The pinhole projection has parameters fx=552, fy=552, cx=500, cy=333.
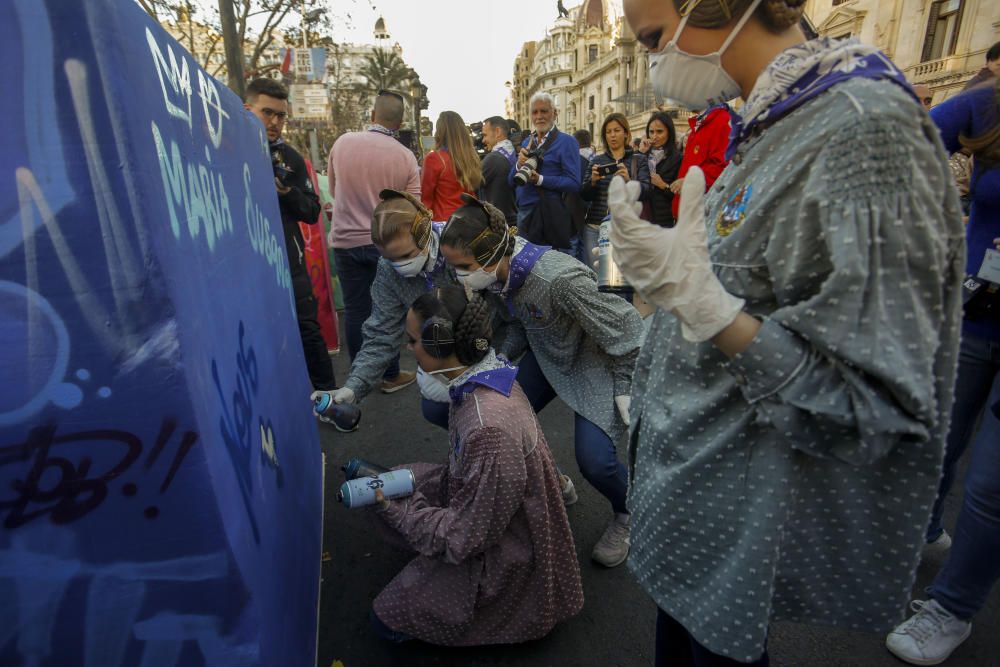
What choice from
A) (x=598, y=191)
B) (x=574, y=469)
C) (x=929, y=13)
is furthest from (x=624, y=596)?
(x=929, y=13)

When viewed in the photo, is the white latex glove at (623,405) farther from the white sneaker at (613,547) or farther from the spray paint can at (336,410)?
the spray paint can at (336,410)

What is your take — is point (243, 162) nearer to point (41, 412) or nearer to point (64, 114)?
point (64, 114)

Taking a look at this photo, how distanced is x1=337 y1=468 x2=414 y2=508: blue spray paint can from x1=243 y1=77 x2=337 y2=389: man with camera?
177 cm

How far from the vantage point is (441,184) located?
4.41 m

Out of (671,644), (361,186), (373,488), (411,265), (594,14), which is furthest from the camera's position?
(594,14)

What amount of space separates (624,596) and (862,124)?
1935mm

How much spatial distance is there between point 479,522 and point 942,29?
1009 inches

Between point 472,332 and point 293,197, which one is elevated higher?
point 293,197

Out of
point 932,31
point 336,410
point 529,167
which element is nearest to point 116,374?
point 336,410

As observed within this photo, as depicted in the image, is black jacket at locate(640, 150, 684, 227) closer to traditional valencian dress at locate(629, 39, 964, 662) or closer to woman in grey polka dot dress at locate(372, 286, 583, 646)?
woman in grey polka dot dress at locate(372, 286, 583, 646)

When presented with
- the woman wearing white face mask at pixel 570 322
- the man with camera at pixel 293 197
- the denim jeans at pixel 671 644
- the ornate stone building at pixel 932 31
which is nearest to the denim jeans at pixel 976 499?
the denim jeans at pixel 671 644

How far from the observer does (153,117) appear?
104 cm

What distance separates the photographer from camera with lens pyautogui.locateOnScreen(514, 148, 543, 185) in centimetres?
462

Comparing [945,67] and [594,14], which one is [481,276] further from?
[594,14]
